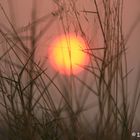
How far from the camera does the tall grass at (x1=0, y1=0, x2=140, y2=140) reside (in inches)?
42.9

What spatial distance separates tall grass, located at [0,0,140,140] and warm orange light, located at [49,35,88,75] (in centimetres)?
2

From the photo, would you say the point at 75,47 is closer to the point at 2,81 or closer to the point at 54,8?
the point at 54,8

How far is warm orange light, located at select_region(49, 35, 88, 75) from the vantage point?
43.9 inches

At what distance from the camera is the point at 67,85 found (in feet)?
3.80

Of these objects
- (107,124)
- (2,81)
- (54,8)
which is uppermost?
(54,8)

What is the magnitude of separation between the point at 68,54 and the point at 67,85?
0.12m

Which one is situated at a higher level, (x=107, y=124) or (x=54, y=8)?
(x=54, y=8)

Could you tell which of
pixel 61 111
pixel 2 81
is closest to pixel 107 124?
pixel 61 111

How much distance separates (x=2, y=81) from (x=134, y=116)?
53 centimetres

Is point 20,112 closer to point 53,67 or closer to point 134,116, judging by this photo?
point 53,67

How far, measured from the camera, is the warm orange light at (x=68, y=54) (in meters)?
1.12

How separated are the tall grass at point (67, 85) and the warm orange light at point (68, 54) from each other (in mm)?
23

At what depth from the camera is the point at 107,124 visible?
110cm

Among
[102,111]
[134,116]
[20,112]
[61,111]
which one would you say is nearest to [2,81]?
[20,112]
